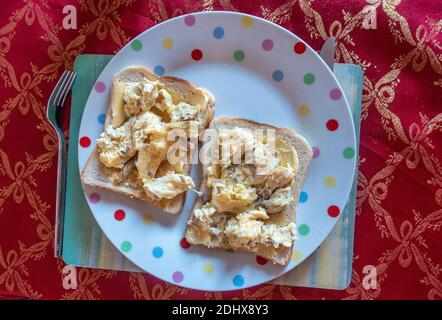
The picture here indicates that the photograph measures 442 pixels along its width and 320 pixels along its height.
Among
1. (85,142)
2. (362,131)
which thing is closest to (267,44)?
(362,131)

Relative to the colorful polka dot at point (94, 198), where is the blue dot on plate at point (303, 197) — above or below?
above

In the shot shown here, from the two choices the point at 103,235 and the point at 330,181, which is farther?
the point at 103,235

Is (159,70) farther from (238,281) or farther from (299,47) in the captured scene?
(238,281)

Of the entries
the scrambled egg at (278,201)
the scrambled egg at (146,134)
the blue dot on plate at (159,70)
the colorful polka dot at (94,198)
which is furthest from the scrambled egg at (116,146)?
the scrambled egg at (278,201)

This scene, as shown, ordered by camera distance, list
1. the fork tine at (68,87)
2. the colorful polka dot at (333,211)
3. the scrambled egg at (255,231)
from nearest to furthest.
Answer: the scrambled egg at (255,231), the colorful polka dot at (333,211), the fork tine at (68,87)

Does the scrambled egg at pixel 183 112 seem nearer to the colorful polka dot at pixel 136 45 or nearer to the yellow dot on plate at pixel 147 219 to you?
the colorful polka dot at pixel 136 45

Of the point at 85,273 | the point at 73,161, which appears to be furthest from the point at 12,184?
the point at 85,273

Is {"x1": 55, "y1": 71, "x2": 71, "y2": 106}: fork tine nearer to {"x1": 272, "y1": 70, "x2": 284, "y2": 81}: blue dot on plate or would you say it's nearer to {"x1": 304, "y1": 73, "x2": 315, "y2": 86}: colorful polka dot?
{"x1": 272, "y1": 70, "x2": 284, "y2": 81}: blue dot on plate
